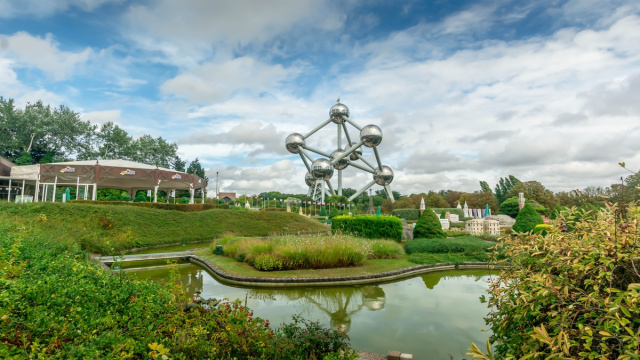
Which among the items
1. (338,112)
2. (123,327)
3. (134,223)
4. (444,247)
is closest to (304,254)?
(444,247)

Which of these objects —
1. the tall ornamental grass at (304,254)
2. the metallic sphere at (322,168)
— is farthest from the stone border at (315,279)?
the metallic sphere at (322,168)

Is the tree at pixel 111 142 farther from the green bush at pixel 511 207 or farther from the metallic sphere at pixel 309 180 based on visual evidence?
the green bush at pixel 511 207

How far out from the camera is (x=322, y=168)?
37.0 meters

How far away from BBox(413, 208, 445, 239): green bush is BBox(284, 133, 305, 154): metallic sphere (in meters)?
25.3

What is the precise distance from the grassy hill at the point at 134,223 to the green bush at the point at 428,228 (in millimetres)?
9303

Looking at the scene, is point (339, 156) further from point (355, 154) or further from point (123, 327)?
point (123, 327)

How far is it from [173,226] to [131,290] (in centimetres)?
1685

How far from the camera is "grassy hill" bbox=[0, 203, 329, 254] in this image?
13070 mm

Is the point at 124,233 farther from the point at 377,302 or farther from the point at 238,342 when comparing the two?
the point at 238,342

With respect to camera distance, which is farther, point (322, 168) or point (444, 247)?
point (322, 168)

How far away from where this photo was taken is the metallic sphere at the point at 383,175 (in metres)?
42.7

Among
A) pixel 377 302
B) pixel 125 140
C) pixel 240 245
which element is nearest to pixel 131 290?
pixel 377 302

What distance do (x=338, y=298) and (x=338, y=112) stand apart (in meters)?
33.4

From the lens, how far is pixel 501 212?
33.8 m
